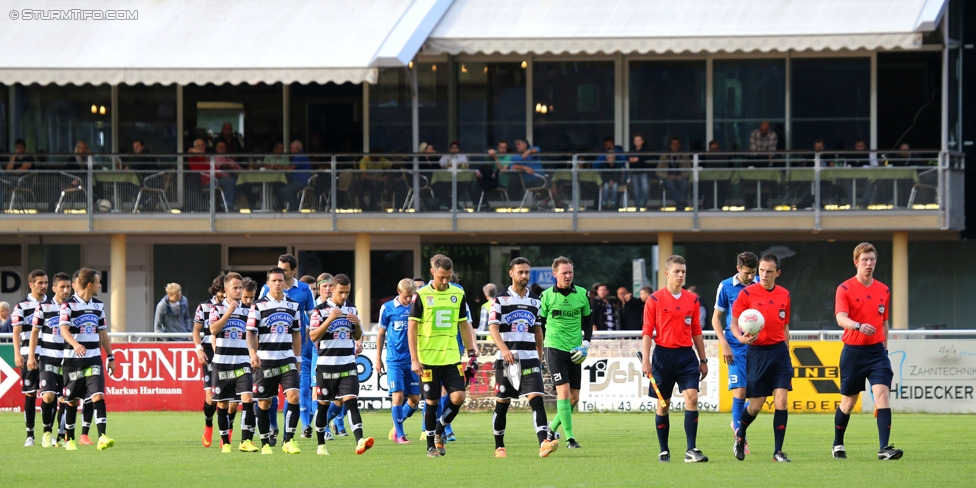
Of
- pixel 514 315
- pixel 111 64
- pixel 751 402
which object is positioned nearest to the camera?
pixel 751 402

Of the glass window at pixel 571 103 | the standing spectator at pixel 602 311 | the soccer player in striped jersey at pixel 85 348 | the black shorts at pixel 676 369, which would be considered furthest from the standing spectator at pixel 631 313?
the black shorts at pixel 676 369

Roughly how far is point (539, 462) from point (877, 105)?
794 inches

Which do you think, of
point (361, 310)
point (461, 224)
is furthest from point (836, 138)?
point (361, 310)

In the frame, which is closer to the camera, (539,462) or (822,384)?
(539,462)

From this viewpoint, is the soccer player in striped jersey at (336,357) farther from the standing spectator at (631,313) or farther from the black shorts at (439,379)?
the standing spectator at (631,313)

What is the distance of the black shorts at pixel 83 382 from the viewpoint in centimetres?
1546

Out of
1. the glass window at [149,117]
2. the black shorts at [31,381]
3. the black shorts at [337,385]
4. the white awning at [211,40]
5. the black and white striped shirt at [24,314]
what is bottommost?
the black shorts at [31,381]

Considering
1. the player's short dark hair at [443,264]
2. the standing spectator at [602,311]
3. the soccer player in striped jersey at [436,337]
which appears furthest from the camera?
the standing spectator at [602,311]

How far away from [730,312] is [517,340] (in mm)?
2202

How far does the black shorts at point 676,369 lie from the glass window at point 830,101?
63.1ft

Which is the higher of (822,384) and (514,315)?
(514,315)

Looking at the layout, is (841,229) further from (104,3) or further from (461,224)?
(104,3)

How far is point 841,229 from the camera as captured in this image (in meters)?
28.1

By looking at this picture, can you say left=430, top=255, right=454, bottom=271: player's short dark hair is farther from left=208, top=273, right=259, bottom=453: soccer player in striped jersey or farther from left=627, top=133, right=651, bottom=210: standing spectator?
left=627, top=133, right=651, bottom=210: standing spectator
